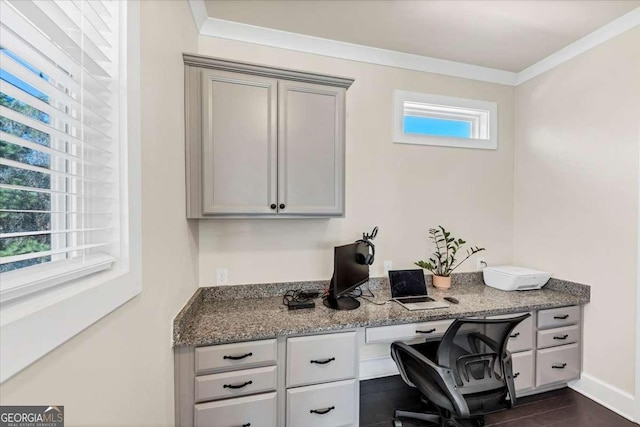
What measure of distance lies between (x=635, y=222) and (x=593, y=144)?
0.66 metres

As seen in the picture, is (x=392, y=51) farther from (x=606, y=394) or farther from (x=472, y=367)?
(x=606, y=394)

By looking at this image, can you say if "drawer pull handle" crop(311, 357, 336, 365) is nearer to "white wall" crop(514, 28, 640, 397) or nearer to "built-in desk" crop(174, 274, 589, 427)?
"built-in desk" crop(174, 274, 589, 427)

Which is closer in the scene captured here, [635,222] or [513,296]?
[635,222]

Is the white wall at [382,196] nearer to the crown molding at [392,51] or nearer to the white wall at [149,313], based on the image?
the crown molding at [392,51]

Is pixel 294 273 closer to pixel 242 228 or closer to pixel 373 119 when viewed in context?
pixel 242 228

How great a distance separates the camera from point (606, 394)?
2.07m

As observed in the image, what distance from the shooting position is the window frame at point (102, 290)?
516 millimetres

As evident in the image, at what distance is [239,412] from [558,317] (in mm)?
2391

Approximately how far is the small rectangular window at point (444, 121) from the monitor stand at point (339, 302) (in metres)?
1.44

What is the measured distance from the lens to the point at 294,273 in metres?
2.29

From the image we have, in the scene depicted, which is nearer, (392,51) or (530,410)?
(530,410)

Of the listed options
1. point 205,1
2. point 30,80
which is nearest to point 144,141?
point 30,80

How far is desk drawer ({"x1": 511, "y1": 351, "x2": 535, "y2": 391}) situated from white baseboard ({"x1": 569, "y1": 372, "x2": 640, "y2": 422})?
50cm

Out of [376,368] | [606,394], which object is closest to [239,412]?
[376,368]
